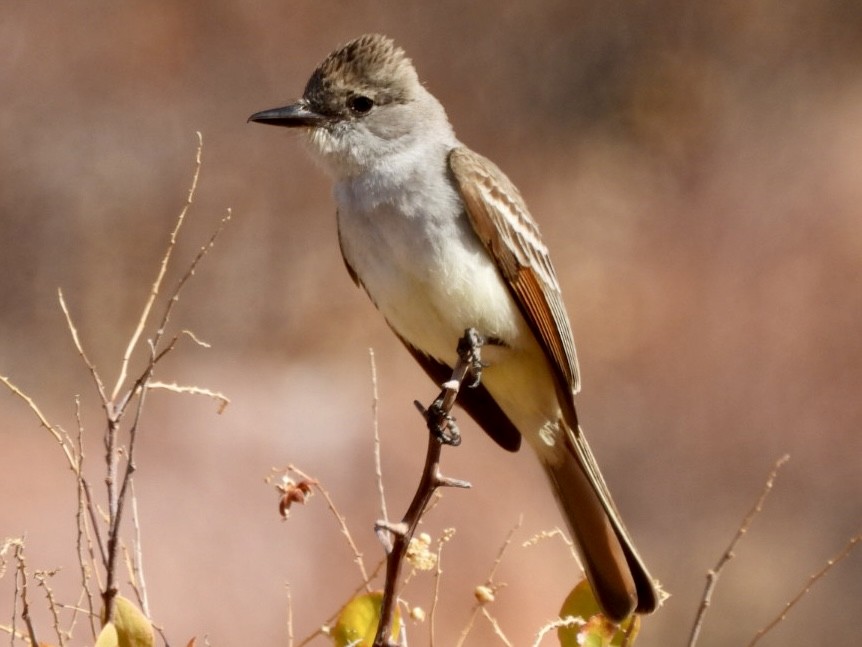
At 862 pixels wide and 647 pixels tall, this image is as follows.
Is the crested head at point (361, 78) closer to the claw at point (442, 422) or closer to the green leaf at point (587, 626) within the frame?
the claw at point (442, 422)

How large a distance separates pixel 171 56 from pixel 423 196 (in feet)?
8.03

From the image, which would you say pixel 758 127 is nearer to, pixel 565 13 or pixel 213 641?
pixel 565 13

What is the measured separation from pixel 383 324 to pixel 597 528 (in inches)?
83.3

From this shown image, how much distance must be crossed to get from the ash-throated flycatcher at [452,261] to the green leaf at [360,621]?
59 cm

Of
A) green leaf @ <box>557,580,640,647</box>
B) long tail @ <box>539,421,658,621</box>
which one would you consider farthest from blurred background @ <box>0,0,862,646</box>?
green leaf @ <box>557,580,640,647</box>

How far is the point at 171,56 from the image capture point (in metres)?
4.41

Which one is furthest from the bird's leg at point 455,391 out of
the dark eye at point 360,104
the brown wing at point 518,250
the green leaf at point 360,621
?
the dark eye at point 360,104

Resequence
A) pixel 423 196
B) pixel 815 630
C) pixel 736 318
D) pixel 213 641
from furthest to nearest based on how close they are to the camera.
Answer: pixel 736 318 → pixel 815 630 → pixel 213 641 → pixel 423 196

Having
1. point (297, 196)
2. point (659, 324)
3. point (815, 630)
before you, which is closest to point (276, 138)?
point (297, 196)

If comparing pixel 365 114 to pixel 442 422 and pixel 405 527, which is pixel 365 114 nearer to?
pixel 442 422

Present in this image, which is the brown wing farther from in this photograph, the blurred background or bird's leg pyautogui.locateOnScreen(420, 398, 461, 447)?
the blurred background

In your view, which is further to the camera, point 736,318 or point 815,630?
point 736,318

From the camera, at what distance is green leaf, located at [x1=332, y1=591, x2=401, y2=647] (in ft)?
4.78

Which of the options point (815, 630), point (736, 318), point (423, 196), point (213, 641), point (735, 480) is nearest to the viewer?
point (423, 196)
